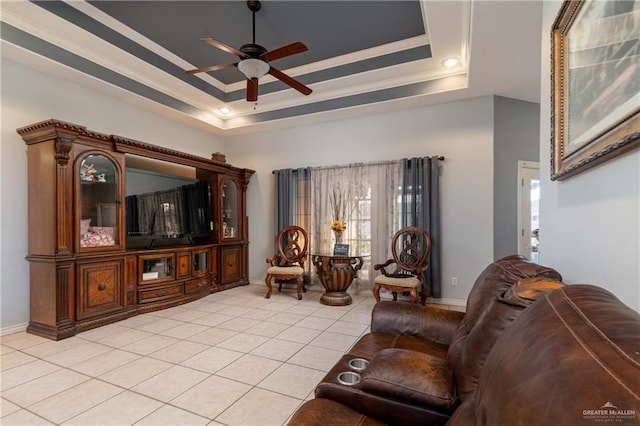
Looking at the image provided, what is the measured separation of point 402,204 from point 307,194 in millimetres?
1585

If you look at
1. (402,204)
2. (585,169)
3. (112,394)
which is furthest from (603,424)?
(402,204)

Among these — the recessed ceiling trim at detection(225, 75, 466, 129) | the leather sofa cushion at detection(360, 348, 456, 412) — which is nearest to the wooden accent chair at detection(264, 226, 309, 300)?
the recessed ceiling trim at detection(225, 75, 466, 129)

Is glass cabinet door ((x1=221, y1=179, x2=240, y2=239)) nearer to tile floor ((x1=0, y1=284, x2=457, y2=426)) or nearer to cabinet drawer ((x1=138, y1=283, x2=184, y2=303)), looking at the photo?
cabinet drawer ((x1=138, y1=283, x2=184, y2=303))

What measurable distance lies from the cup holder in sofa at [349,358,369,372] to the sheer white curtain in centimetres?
301

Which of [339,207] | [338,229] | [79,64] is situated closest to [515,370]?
[338,229]

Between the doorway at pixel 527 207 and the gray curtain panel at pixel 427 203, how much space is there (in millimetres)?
1082

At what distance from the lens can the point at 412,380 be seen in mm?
1131

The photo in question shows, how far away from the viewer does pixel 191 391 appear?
208 centimetres

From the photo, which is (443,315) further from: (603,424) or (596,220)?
(603,424)

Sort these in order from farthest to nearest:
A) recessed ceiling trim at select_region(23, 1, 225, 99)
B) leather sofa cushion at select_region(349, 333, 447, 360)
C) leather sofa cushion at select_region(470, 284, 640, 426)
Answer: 1. recessed ceiling trim at select_region(23, 1, 225, 99)
2. leather sofa cushion at select_region(349, 333, 447, 360)
3. leather sofa cushion at select_region(470, 284, 640, 426)

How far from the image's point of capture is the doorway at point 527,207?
13.5 ft

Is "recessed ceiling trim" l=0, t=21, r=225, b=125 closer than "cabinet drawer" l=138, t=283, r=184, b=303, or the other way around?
"recessed ceiling trim" l=0, t=21, r=225, b=125

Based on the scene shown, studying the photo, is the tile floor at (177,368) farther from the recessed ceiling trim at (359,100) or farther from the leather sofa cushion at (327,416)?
the recessed ceiling trim at (359,100)

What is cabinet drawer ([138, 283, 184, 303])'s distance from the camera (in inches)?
150
